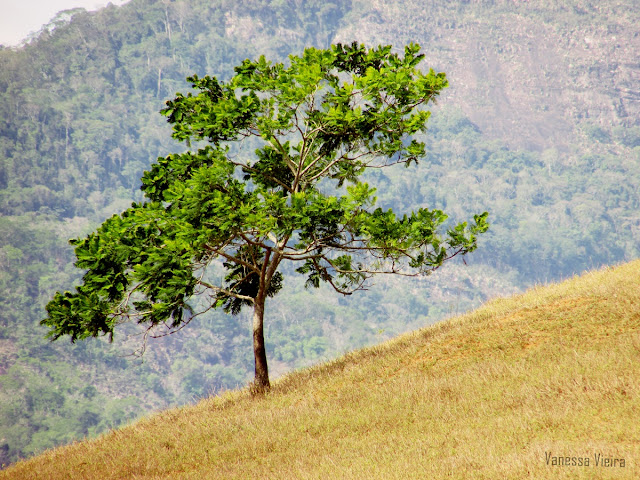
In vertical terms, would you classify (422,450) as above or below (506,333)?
below

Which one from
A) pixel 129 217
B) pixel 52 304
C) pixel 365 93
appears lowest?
pixel 52 304

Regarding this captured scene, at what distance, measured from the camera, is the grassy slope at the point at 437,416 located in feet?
29.4

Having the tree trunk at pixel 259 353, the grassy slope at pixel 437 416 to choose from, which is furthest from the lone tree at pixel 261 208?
the grassy slope at pixel 437 416

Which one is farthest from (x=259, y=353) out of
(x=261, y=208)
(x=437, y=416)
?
(x=437, y=416)

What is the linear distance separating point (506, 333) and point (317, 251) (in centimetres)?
527

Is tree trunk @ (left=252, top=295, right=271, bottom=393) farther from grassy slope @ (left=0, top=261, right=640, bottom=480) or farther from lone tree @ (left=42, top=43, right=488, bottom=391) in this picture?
grassy slope @ (left=0, top=261, right=640, bottom=480)

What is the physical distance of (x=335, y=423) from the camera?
38.6 feet

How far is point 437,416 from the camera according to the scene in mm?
11156

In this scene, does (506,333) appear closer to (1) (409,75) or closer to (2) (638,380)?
(2) (638,380)

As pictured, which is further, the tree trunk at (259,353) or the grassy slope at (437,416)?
the tree trunk at (259,353)

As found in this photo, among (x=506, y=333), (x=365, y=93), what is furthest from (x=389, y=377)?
(x=365, y=93)

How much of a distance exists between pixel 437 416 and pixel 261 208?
6184 mm

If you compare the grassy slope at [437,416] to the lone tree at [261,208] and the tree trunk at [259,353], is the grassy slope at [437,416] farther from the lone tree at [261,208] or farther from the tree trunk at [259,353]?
the lone tree at [261,208]

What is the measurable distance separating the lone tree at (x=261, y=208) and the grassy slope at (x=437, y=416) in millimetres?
2212
